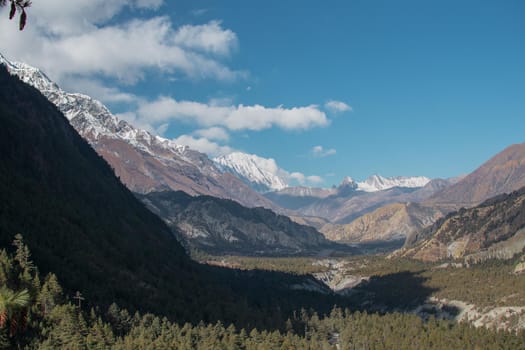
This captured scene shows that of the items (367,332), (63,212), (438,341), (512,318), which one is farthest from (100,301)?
(512,318)

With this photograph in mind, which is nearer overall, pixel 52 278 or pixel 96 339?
pixel 96 339

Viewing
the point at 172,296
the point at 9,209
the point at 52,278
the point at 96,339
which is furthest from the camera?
the point at 172,296

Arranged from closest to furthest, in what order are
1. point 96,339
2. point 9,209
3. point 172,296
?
point 96,339 < point 9,209 < point 172,296

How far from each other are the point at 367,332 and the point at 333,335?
2324 cm

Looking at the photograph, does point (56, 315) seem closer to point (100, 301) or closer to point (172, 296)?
point (100, 301)

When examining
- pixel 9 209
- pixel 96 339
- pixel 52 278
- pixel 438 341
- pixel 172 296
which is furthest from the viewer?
pixel 172 296

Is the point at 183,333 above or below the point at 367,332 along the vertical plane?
above

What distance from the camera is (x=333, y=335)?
192 metres

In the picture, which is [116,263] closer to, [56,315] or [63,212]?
[63,212]

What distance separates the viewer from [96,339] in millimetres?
110188

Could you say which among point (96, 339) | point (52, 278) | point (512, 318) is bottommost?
point (512, 318)

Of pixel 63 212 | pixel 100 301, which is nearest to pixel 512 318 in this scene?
pixel 100 301

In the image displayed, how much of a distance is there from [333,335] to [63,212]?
11717 cm

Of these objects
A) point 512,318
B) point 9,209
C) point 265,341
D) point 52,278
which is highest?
point 9,209
